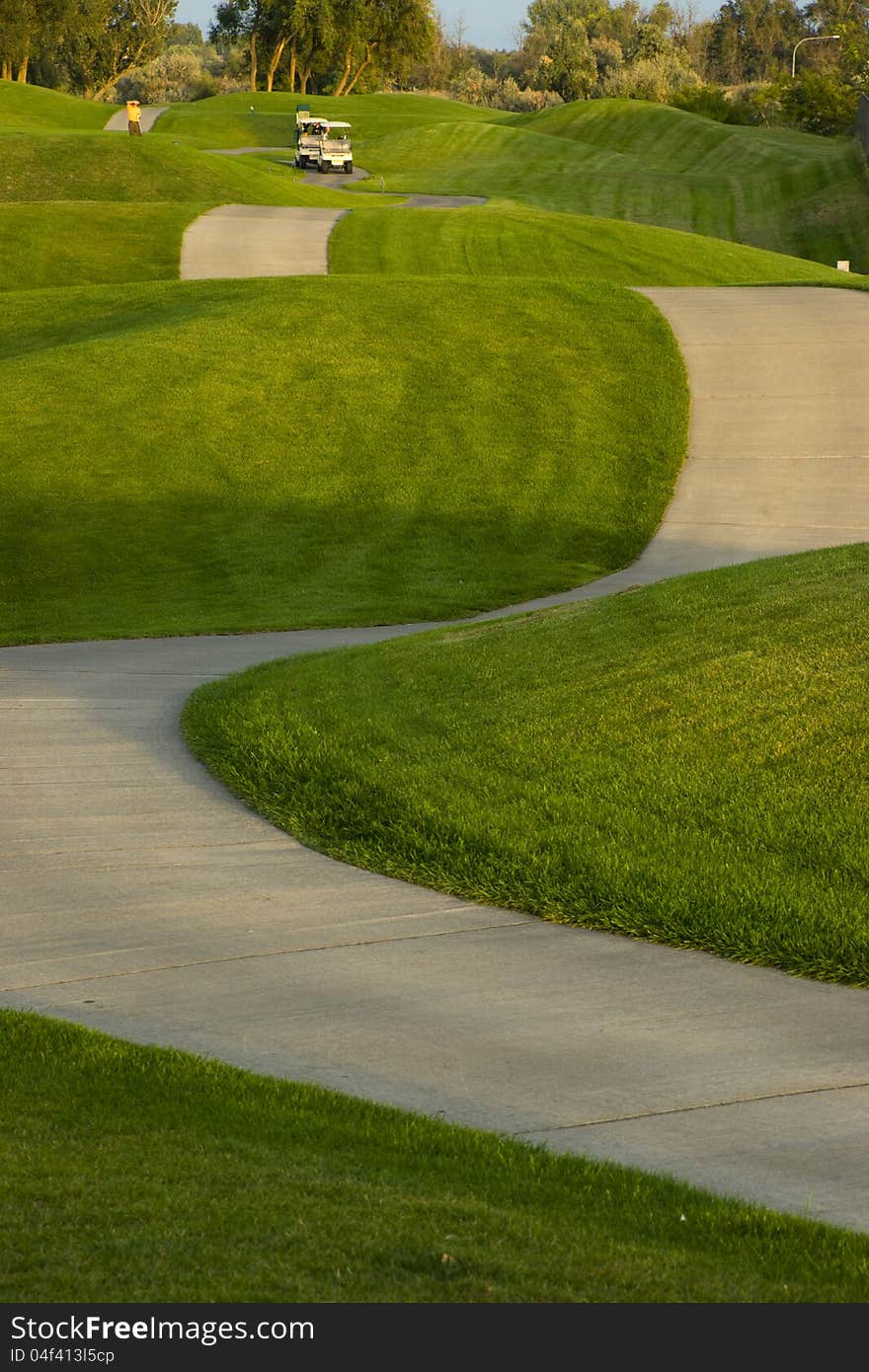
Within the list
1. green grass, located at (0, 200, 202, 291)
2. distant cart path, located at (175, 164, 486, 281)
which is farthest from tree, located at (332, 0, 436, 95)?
green grass, located at (0, 200, 202, 291)

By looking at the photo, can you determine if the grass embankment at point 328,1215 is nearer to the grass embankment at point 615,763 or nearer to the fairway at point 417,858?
the fairway at point 417,858

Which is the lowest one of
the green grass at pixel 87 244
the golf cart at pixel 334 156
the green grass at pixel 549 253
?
the green grass at pixel 87 244

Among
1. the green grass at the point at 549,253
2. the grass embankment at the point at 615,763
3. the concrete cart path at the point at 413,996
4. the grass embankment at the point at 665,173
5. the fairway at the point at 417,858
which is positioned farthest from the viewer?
the grass embankment at the point at 665,173

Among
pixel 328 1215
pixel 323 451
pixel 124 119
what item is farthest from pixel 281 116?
pixel 328 1215

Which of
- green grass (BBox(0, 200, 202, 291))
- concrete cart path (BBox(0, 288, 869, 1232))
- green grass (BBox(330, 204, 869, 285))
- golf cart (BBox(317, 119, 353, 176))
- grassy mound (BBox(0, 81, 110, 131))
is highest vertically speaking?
grassy mound (BBox(0, 81, 110, 131))

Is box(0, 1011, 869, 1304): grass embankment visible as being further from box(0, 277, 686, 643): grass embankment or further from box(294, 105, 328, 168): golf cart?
box(294, 105, 328, 168): golf cart

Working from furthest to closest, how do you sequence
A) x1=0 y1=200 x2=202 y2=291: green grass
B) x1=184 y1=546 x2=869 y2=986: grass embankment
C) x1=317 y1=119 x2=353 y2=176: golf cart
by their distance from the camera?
x1=317 y1=119 x2=353 y2=176: golf cart, x1=0 y1=200 x2=202 y2=291: green grass, x1=184 y1=546 x2=869 y2=986: grass embankment

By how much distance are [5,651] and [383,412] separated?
10.0m

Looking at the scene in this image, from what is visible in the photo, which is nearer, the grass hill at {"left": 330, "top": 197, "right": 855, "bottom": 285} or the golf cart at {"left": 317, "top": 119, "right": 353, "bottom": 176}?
the grass hill at {"left": 330, "top": 197, "right": 855, "bottom": 285}

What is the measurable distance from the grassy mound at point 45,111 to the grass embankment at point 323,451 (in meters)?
46.8

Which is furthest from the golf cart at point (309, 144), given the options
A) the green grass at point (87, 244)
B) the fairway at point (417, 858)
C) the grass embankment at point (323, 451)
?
the fairway at point (417, 858)

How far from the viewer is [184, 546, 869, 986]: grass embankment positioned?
728 cm

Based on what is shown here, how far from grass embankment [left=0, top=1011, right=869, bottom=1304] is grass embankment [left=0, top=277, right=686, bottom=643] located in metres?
11.0

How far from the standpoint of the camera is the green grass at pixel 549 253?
35.5m
